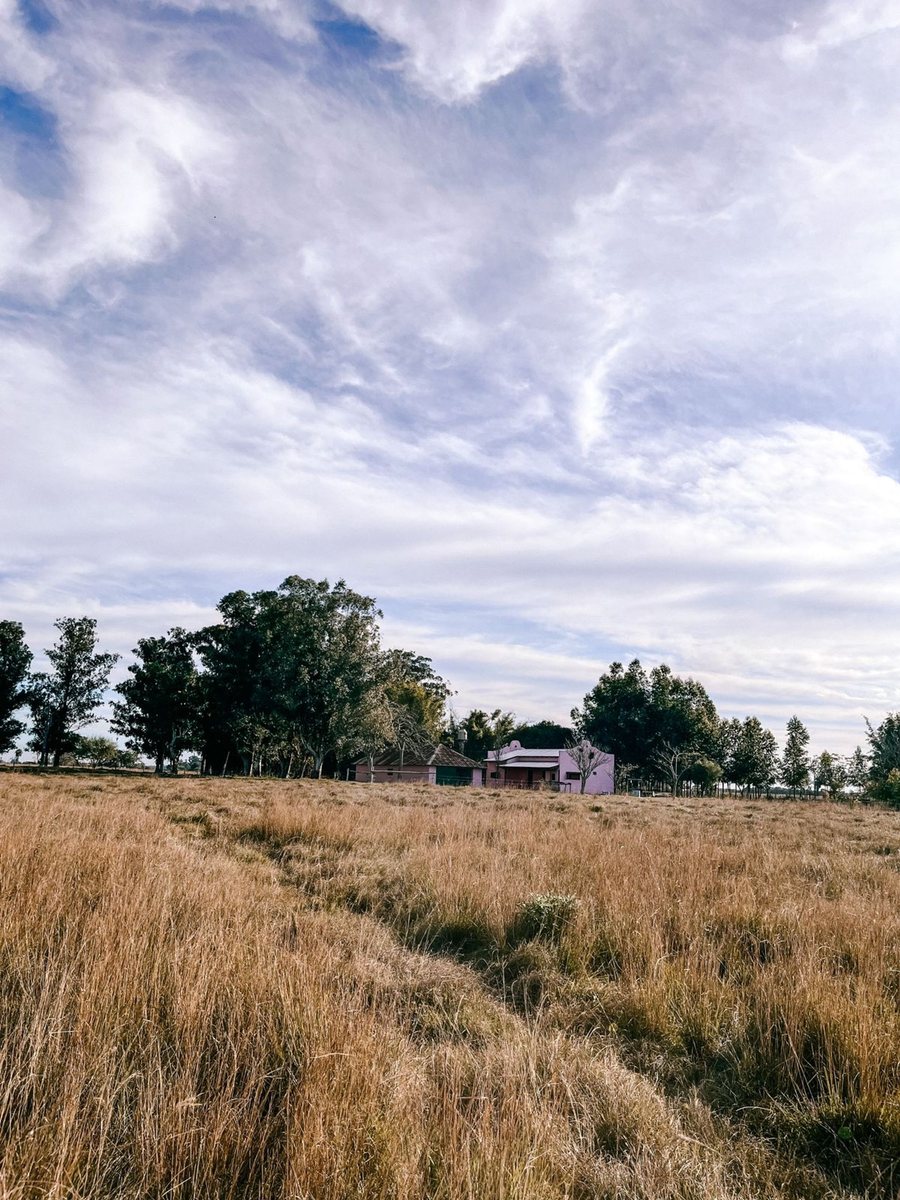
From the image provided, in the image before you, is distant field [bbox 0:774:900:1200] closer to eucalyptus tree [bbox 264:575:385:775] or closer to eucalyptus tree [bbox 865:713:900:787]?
eucalyptus tree [bbox 264:575:385:775]

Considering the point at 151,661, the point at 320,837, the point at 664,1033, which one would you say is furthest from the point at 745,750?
the point at 664,1033

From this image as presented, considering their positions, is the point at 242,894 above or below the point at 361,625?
below

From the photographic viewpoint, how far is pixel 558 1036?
3930 millimetres

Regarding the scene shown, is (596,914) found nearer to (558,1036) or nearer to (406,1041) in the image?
(558,1036)

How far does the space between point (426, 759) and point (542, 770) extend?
13.7m

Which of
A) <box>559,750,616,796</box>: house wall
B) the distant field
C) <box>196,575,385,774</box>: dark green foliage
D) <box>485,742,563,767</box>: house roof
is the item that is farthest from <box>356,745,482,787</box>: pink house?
the distant field

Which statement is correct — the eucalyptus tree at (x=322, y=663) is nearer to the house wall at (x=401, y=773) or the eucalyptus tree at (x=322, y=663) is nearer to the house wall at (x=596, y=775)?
the house wall at (x=401, y=773)

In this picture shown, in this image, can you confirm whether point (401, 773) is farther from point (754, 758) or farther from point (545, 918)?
point (545, 918)

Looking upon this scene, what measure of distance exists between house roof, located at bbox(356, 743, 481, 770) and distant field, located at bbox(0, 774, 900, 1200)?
5458 centimetres

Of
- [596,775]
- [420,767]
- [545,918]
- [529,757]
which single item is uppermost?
[545,918]

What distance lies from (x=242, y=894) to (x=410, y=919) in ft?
5.58

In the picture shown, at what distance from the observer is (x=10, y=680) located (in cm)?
4784

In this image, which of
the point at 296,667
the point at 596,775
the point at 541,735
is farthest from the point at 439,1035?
the point at 541,735

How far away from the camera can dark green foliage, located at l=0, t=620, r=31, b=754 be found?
47.8m
